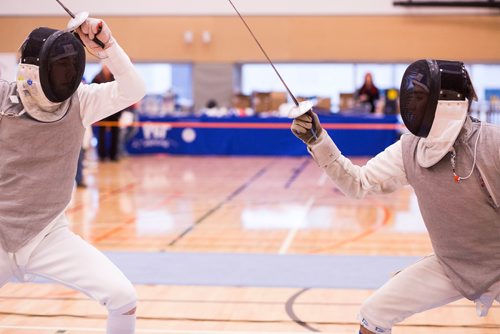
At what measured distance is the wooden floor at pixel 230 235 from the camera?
4875 mm

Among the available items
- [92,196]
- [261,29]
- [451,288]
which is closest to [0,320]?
[451,288]

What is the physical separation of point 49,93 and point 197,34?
52.4ft

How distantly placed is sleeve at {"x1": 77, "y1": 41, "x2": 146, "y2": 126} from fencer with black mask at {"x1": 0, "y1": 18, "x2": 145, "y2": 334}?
0.07 ft

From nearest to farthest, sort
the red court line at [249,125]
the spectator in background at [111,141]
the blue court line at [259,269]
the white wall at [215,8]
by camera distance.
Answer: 1. the blue court line at [259,269]
2. the spectator in background at [111,141]
3. the red court line at [249,125]
4. the white wall at [215,8]

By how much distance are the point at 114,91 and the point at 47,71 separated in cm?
33

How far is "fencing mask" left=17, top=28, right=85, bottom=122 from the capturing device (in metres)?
3.39

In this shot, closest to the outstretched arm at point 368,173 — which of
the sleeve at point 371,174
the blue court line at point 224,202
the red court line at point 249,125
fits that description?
the sleeve at point 371,174

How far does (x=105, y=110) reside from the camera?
3621mm

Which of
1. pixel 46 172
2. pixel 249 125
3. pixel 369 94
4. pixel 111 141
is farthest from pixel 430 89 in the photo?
pixel 369 94

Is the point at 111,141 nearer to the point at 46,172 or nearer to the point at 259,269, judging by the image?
the point at 259,269

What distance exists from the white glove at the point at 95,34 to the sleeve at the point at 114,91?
0.12ft

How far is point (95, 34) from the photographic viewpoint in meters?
3.48

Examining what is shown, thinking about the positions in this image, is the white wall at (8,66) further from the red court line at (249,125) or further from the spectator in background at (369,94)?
the spectator in background at (369,94)

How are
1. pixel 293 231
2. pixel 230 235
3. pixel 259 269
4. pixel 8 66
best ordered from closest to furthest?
pixel 259 269 < pixel 230 235 < pixel 293 231 < pixel 8 66
